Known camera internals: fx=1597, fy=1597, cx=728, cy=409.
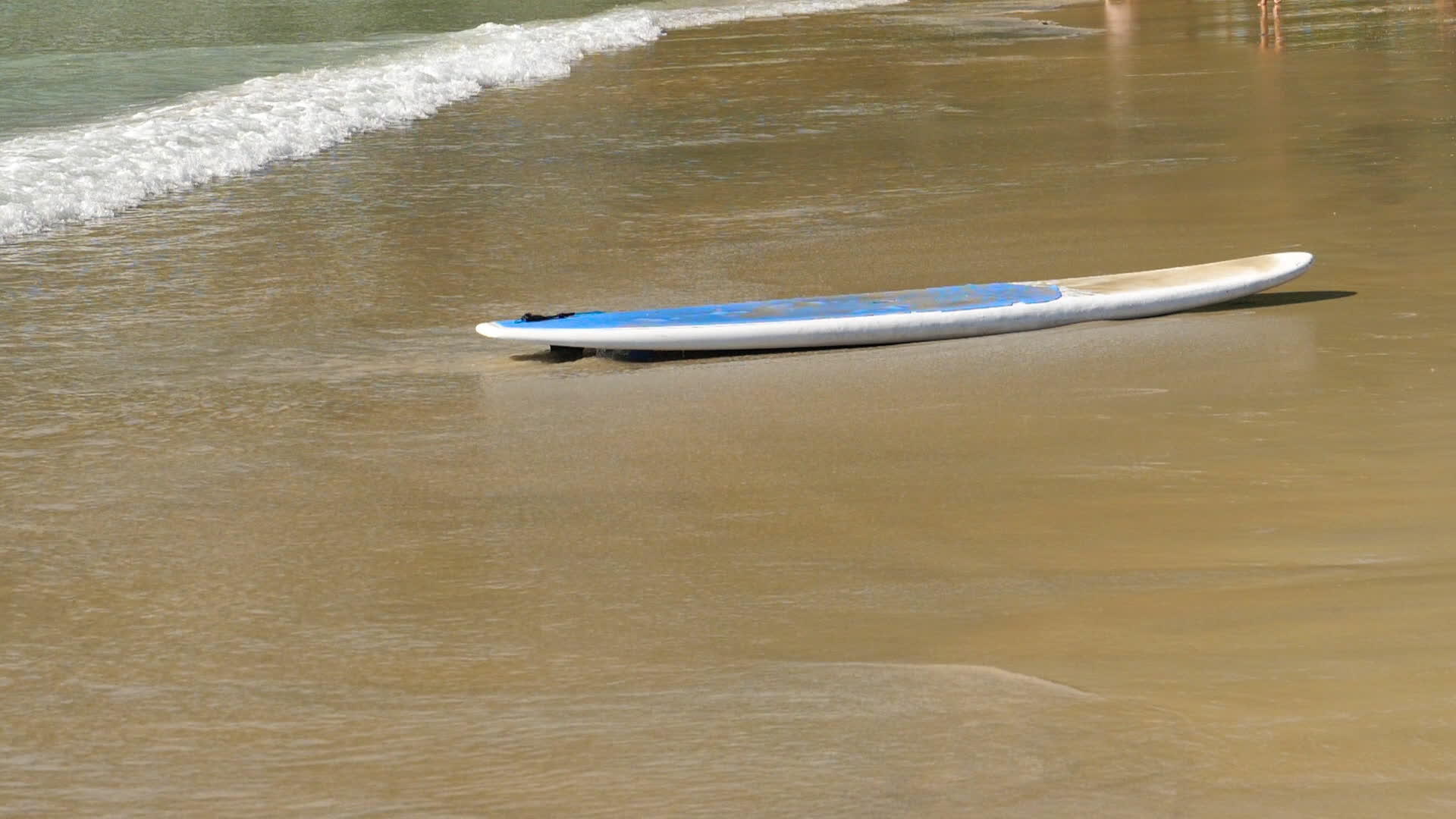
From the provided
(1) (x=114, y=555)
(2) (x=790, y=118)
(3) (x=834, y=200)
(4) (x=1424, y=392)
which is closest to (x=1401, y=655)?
(4) (x=1424, y=392)

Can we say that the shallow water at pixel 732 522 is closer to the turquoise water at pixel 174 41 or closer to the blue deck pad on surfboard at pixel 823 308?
the blue deck pad on surfboard at pixel 823 308

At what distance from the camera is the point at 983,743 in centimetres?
307

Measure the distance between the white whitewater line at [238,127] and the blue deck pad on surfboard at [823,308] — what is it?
5115mm

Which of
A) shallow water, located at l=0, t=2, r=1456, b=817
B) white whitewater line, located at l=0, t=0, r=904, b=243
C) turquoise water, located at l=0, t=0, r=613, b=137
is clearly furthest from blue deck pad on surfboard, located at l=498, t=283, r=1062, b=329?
turquoise water, located at l=0, t=0, r=613, b=137

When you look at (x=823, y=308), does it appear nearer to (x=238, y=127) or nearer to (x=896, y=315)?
(x=896, y=315)

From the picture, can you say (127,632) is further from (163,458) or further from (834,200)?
(834,200)

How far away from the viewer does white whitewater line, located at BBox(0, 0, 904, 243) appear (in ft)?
35.5

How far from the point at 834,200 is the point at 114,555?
6.23 metres

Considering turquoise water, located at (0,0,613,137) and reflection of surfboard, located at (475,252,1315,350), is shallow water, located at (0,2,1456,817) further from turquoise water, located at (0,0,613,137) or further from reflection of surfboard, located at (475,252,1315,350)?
turquoise water, located at (0,0,613,137)

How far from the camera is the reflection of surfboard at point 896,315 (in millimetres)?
6223

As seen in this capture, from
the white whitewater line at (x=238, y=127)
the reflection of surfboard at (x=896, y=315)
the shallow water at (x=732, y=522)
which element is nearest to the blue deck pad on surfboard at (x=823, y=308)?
the reflection of surfboard at (x=896, y=315)

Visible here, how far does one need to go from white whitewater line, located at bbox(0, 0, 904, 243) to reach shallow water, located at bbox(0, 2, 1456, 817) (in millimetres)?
1362

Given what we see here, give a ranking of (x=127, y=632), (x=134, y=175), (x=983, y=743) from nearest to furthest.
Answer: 1. (x=983, y=743)
2. (x=127, y=632)
3. (x=134, y=175)

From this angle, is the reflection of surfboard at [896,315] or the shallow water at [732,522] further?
the reflection of surfboard at [896,315]
